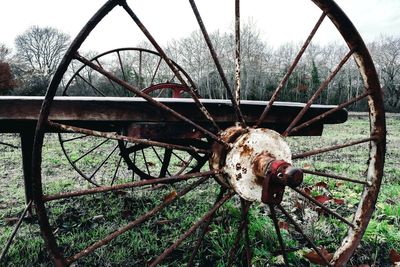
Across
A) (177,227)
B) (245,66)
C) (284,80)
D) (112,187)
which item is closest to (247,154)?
(284,80)

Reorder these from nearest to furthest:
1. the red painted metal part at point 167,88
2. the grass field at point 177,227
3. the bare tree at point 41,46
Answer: the grass field at point 177,227, the red painted metal part at point 167,88, the bare tree at point 41,46

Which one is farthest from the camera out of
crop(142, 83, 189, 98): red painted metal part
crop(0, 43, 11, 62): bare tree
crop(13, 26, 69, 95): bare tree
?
crop(13, 26, 69, 95): bare tree

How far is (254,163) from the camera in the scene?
1361mm

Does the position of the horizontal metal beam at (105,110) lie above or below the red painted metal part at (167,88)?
below

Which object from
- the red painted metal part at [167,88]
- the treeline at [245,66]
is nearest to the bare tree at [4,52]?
the treeline at [245,66]

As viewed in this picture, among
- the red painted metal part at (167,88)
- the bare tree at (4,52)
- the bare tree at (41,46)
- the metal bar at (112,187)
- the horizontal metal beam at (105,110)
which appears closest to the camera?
the metal bar at (112,187)

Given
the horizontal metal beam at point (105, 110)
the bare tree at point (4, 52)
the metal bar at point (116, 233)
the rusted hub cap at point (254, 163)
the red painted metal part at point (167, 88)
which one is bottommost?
the metal bar at point (116, 233)

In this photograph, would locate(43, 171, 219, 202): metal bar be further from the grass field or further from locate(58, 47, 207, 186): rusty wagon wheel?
locate(58, 47, 207, 186): rusty wagon wheel

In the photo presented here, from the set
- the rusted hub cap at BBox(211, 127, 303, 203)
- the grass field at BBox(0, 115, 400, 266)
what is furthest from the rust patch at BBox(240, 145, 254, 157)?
the grass field at BBox(0, 115, 400, 266)

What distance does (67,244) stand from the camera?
2.12 meters

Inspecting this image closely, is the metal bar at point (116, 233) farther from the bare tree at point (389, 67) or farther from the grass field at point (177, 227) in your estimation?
the bare tree at point (389, 67)

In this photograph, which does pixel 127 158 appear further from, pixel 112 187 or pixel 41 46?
pixel 41 46

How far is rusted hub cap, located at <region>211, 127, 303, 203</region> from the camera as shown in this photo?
4.29ft

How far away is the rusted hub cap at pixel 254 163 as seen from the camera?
131 centimetres
